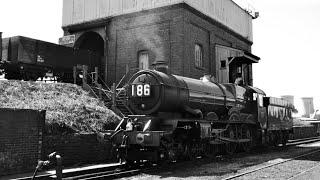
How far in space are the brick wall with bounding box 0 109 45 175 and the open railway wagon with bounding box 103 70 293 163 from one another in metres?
2.11

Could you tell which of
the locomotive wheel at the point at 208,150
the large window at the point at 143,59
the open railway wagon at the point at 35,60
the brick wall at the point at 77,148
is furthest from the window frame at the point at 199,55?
the brick wall at the point at 77,148

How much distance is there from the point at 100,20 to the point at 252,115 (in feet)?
45.0

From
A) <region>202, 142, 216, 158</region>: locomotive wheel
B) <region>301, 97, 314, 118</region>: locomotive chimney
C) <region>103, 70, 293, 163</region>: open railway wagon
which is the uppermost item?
<region>301, 97, 314, 118</region>: locomotive chimney

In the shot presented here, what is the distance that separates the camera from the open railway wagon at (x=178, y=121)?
36.0 ft

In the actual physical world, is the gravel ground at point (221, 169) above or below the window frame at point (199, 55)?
below

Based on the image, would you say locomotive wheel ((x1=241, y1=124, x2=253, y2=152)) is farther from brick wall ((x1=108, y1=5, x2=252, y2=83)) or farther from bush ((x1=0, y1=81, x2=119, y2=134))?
brick wall ((x1=108, y1=5, x2=252, y2=83))

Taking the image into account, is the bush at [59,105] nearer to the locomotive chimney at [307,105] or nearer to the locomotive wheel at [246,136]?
the locomotive wheel at [246,136]

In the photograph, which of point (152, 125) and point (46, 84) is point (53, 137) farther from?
point (46, 84)

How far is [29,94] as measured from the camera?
1459 centimetres

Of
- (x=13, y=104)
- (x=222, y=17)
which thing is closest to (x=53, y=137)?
(x=13, y=104)

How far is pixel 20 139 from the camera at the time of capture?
33.7ft

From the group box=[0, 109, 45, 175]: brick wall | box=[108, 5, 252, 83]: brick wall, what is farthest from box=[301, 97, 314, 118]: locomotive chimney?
box=[0, 109, 45, 175]: brick wall

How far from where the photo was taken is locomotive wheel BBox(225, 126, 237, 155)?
1438cm

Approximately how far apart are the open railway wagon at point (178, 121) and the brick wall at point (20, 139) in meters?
Answer: 2.11
